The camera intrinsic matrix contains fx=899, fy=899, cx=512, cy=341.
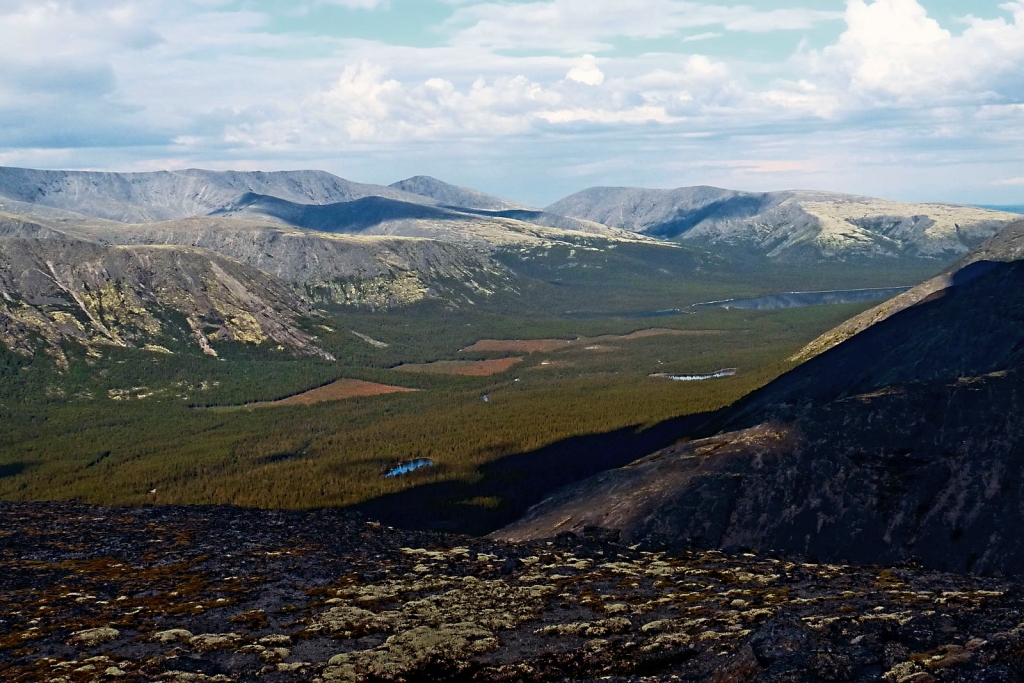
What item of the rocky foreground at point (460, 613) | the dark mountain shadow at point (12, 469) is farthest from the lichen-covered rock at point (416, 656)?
the dark mountain shadow at point (12, 469)

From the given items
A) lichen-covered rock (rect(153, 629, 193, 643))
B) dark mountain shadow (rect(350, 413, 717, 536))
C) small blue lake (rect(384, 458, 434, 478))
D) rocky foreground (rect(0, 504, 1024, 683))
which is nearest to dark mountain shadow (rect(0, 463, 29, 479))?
small blue lake (rect(384, 458, 434, 478))

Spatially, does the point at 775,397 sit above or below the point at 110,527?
above

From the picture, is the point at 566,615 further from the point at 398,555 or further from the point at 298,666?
the point at 398,555

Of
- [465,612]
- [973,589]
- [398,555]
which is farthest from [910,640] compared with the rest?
[398,555]

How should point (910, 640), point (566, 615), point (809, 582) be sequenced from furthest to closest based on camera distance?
point (809, 582) → point (566, 615) → point (910, 640)

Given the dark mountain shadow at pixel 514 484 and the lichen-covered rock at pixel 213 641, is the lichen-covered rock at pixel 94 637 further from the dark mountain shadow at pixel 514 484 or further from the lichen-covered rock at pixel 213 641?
the dark mountain shadow at pixel 514 484

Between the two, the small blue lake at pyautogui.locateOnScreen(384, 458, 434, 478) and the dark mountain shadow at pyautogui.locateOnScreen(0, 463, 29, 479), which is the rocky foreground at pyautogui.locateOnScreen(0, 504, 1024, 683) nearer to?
the small blue lake at pyautogui.locateOnScreen(384, 458, 434, 478)
